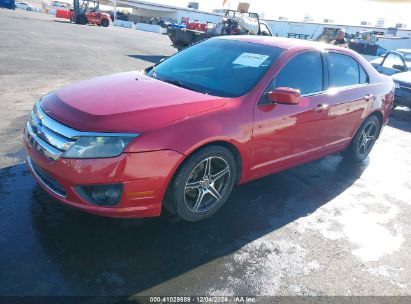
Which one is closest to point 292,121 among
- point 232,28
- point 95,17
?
point 232,28

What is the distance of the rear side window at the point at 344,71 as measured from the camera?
14.4 ft

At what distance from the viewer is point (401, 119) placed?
8930 millimetres

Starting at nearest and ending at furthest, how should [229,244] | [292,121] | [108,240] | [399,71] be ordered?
[108,240] → [229,244] → [292,121] → [399,71]

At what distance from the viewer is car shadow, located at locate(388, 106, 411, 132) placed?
26.6 ft

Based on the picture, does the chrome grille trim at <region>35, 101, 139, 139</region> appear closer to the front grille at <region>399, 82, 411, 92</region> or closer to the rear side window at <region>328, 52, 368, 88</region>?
the rear side window at <region>328, 52, 368, 88</region>

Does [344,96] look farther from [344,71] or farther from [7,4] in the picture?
[7,4]

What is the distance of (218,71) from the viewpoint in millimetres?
3811

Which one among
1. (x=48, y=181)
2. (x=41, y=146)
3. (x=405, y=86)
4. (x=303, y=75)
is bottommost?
(x=48, y=181)

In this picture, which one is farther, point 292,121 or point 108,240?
point 292,121

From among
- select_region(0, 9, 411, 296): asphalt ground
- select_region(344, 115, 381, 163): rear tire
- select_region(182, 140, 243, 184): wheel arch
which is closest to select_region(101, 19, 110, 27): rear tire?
select_region(0, 9, 411, 296): asphalt ground

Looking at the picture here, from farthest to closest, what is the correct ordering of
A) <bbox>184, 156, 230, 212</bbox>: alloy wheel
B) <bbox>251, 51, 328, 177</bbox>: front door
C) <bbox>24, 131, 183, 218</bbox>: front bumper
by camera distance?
<bbox>251, 51, 328, 177</bbox>: front door
<bbox>184, 156, 230, 212</bbox>: alloy wheel
<bbox>24, 131, 183, 218</bbox>: front bumper

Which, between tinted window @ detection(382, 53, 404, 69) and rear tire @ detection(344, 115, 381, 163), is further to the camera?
tinted window @ detection(382, 53, 404, 69)

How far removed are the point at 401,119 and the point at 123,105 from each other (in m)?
8.17

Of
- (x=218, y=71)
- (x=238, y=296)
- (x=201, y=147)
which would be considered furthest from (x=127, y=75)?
(x=238, y=296)
